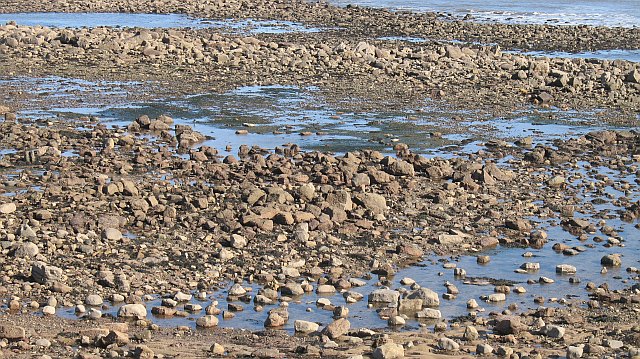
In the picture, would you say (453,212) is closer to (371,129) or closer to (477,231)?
(477,231)

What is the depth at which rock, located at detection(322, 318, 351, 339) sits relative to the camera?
7359 millimetres

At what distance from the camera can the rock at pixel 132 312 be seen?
773cm

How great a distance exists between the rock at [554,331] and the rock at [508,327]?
160mm

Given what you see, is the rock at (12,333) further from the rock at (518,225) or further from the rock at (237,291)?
the rock at (518,225)

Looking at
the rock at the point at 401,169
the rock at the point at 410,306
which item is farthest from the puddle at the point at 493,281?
the rock at the point at 401,169

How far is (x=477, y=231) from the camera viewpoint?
1048 cm

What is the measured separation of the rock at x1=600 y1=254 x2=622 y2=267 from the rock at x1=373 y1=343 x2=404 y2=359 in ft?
10.8

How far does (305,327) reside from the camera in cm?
755

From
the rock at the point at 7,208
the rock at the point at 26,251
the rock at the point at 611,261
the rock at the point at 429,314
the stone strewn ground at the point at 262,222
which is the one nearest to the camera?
the stone strewn ground at the point at 262,222

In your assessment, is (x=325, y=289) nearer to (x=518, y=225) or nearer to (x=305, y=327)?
(x=305, y=327)

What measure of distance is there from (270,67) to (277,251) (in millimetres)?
13151

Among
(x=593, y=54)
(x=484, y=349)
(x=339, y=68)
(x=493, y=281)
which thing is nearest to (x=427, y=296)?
(x=493, y=281)

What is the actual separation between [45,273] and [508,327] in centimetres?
364

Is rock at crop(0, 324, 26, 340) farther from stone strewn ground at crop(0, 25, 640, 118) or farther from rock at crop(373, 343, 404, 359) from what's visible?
stone strewn ground at crop(0, 25, 640, 118)
